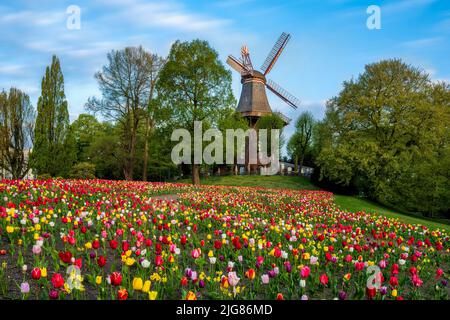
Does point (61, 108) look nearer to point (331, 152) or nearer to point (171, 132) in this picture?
point (171, 132)

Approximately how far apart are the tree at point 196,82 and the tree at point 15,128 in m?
12.3

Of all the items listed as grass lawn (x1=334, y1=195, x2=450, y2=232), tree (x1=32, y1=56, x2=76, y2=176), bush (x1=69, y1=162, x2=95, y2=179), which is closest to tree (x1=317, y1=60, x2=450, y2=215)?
grass lawn (x1=334, y1=195, x2=450, y2=232)

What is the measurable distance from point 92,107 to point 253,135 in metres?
23.4

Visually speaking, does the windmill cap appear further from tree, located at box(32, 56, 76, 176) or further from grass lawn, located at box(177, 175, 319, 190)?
tree, located at box(32, 56, 76, 176)

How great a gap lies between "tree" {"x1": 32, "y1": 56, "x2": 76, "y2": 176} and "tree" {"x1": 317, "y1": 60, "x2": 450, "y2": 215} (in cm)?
2321

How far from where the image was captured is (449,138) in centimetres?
3019

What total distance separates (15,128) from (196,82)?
16.6 m

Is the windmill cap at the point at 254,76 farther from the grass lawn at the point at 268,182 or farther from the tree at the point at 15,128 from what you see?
the tree at the point at 15,128

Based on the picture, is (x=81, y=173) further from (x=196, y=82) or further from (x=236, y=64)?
(x=236, y=64)

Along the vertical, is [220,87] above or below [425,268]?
above

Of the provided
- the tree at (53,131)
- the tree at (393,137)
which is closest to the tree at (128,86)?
the tree at (53,131)

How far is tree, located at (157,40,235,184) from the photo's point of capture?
96.7 feet
